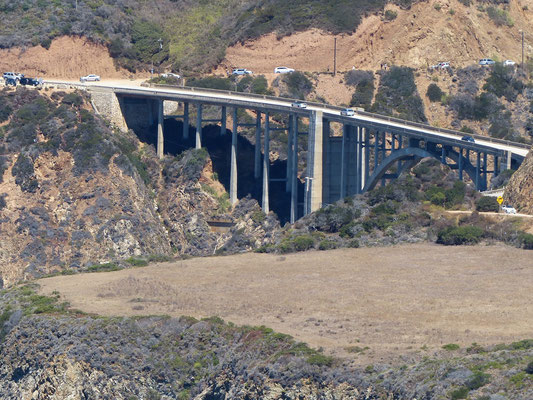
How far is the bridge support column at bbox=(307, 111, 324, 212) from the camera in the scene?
118188 millimetres

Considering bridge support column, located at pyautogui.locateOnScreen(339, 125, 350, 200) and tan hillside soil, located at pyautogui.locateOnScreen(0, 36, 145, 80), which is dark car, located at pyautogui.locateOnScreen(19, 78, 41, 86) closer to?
tan hillside soil, located at pyautogui.locateOnScreen(0, 36, 145, 80)

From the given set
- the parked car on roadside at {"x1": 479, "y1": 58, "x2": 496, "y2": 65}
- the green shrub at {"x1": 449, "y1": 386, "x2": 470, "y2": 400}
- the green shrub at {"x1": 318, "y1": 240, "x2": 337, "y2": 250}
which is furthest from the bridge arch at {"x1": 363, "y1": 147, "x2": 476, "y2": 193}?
the green shrub at {"x1": 449, "y1": 386, "x2": 470, "y2": 400}

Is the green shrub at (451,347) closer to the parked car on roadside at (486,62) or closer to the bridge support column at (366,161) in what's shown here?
the bridge support column at (366,161)

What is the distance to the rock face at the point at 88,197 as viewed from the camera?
114438 mm

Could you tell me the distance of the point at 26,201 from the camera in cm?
11906

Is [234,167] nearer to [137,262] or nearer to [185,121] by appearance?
[185,121]

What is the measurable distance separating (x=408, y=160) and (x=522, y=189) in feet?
62.3

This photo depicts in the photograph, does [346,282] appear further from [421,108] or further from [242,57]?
[242,57]

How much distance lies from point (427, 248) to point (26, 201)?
1510 inches

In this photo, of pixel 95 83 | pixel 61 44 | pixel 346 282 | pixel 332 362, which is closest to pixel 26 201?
pixel 95 83

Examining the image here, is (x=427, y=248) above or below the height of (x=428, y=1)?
below

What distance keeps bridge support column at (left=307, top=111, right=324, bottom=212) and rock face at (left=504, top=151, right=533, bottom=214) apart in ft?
71.6

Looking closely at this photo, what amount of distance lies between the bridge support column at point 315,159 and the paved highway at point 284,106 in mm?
1015

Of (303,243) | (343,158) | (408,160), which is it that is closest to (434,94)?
(343,158)
